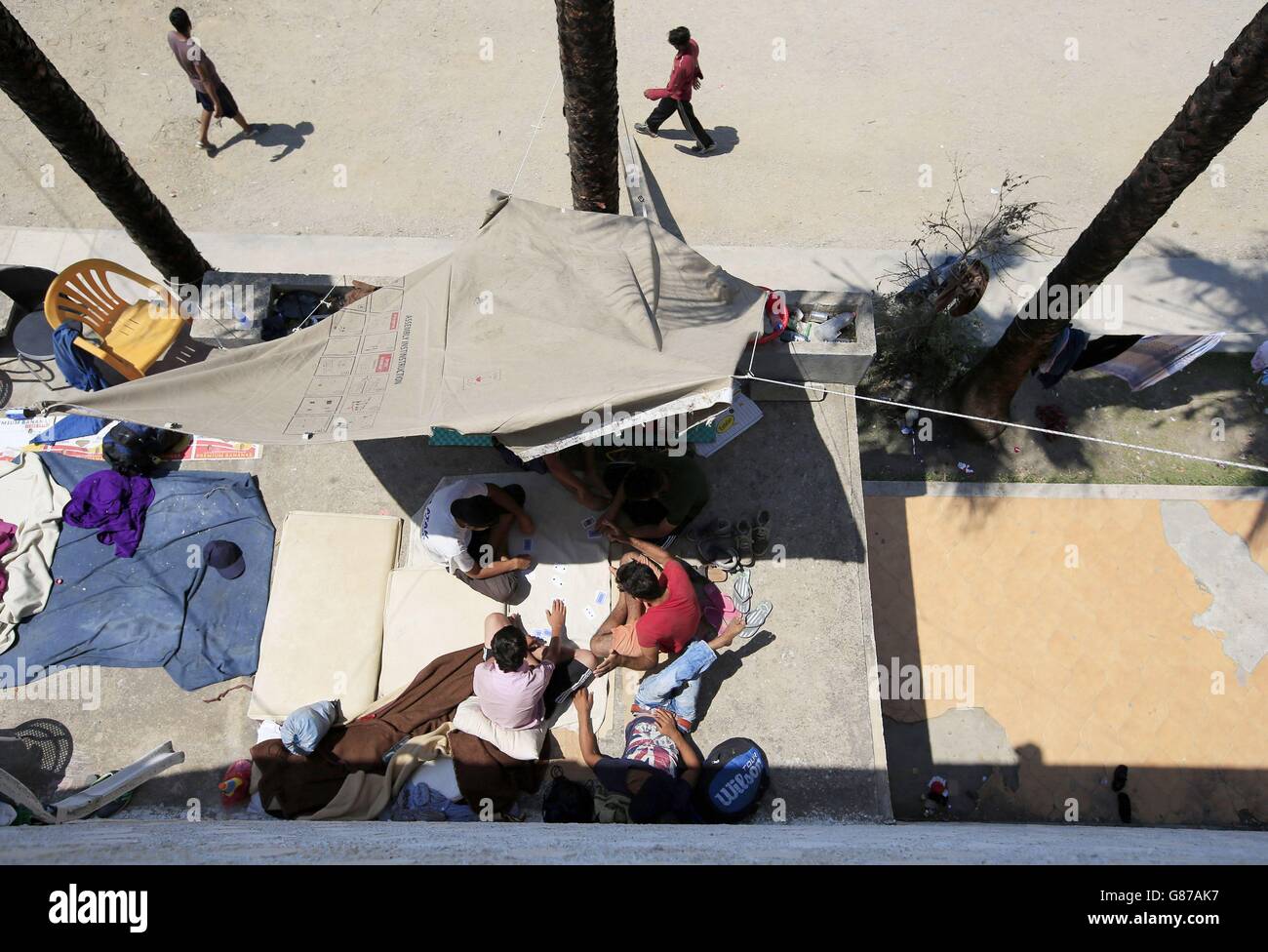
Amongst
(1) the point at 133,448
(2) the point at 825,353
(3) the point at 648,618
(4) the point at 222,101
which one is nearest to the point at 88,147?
(1) the point at 133,448

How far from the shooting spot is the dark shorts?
9.23 m

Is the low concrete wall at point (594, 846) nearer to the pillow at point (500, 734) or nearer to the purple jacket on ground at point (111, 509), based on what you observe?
the pillow at point (500, 734)

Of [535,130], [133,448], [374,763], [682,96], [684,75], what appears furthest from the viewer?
[535,130]

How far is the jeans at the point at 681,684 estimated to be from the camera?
17.7ft

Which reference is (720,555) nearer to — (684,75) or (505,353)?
(505,353)

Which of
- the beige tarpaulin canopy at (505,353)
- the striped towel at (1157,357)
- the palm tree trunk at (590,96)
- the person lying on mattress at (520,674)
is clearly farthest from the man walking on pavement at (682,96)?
the person lying on mattress at (520,674)

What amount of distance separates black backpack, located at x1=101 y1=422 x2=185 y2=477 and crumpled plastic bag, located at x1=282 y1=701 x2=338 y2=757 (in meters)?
2.70

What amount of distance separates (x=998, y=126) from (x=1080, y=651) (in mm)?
6808

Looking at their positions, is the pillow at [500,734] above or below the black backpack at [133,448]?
below

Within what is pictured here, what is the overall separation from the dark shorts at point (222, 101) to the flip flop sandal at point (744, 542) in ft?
26.7

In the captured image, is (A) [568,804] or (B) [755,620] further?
(B) [755,620]

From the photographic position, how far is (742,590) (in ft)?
19.4

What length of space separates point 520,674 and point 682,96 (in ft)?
24.1
